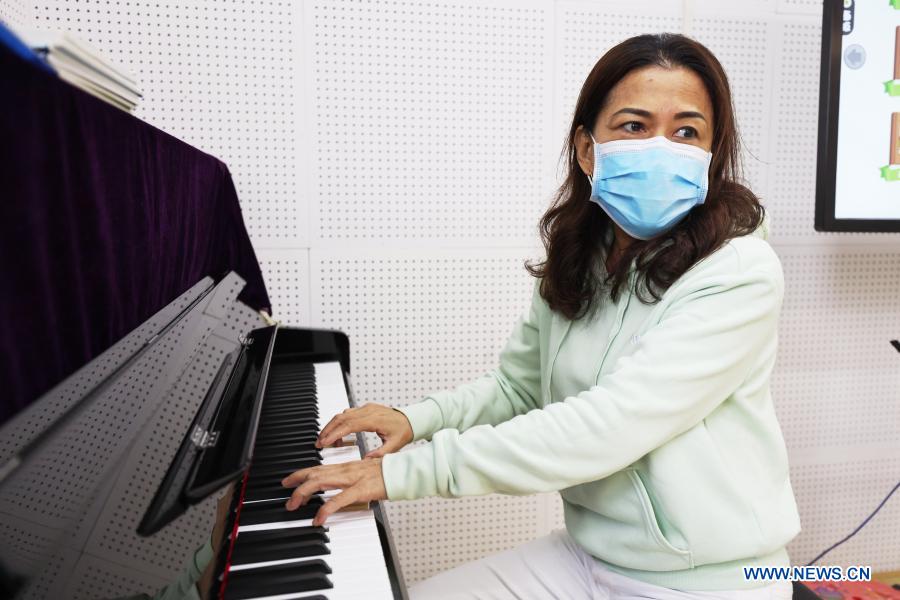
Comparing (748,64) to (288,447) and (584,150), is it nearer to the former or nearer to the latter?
(584,150)

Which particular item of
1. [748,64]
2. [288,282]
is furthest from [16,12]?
[748,64]

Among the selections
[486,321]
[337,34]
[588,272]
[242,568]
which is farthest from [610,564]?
[337,34]

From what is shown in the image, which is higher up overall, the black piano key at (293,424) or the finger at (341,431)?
the finger at (341,431)

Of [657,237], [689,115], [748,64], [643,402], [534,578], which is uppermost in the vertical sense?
[748,64]

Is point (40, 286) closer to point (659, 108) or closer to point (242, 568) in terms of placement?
point (242, 568)

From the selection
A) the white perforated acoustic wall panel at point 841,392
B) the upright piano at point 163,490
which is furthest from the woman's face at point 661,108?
the white perforated acoustic wall panel at point 841,392

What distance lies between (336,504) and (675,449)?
0.62 meters

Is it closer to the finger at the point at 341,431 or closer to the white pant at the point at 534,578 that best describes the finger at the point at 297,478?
the finger at the point at 341,431

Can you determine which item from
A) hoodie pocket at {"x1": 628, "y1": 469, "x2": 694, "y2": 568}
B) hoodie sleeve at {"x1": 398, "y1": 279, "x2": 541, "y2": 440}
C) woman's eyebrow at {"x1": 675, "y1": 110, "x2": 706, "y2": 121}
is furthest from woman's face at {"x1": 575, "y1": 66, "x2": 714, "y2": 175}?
hoodie pocket at {"x1": 628, "y1": 469, "x2": 694, "y2": 568}

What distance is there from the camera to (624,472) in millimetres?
1242

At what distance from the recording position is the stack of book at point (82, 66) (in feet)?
2.14

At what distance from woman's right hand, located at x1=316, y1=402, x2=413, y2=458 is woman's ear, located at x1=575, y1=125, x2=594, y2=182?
689mm

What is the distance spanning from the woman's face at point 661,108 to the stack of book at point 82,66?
3.00ft

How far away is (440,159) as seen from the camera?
229cm
